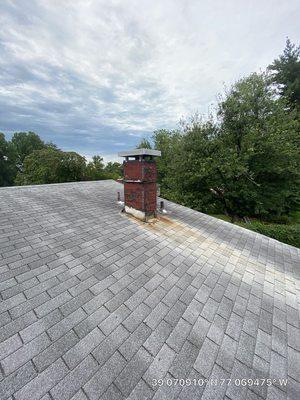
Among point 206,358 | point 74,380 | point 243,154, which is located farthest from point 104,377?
point 243,154

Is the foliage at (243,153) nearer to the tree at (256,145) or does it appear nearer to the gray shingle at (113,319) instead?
the tree at (256,145)

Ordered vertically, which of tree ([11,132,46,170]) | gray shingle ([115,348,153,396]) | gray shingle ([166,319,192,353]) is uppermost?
tree ([11,132,46,170])

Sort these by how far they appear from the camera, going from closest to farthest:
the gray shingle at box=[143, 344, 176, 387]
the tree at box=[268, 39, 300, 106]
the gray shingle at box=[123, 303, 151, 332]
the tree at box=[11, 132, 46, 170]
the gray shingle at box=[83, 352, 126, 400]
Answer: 1. the gray shingle at box=[83, 352, 126, 400]
2. the gray shingle at box=[143, 344, 176, 387]
3. the gray shingle at box=[123, 303, 151, 332]
4. the tree at box=[268, 39, 300, 106]
5. the tree at box=[11, 132, 46, 170]

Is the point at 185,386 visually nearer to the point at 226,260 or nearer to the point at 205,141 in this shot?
the point at 226,260

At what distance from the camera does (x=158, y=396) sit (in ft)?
5.74

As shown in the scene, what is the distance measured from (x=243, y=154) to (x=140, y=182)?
36.3 feet

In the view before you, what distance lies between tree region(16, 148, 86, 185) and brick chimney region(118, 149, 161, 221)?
21005mm

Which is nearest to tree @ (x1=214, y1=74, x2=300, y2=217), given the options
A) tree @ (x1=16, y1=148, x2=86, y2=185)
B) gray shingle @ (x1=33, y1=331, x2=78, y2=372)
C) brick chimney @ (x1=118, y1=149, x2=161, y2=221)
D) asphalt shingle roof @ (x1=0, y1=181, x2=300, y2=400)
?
brick chimney @ (x1=118, y1=149, x2=161, y2=221)

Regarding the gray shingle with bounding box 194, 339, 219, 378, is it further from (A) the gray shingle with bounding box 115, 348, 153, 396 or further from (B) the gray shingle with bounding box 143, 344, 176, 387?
(A) the gray shingle with bounding box 115, 348, 153, 396

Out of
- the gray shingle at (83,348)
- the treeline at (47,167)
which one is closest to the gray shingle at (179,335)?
the gray shingle at (83,348)

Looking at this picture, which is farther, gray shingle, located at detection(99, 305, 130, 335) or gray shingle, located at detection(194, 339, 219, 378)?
gray shingle, located at detection(99, 305, 130, 335)

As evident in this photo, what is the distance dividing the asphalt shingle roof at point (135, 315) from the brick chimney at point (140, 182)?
100 centimetres

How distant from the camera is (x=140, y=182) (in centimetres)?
566

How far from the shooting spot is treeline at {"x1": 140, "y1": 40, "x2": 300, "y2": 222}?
13430mm
